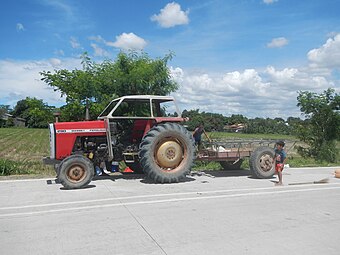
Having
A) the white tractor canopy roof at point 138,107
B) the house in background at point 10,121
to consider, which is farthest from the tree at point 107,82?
the house in background at point 10,121

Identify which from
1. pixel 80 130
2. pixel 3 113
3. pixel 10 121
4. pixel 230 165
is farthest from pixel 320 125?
pixel 3 113

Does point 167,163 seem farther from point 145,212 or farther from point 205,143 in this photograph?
point 145,212

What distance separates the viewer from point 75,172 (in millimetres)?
9117

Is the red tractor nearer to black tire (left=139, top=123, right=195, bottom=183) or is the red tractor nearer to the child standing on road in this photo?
black tire (left=139, top=123, right=195, bottom=183)

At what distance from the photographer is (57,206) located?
7.24m

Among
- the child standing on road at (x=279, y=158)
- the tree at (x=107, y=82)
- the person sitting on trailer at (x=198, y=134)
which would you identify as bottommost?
the child standing on road at (x=279, y=158)

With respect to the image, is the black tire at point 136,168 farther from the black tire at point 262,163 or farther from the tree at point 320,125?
the tree at point 320,125

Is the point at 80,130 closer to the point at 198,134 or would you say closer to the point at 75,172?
the point at 75,172

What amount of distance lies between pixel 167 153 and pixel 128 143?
4.20ft

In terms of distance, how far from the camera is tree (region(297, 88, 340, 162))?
16203mm

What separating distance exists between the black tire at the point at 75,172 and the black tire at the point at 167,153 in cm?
144

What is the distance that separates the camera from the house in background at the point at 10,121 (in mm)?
93412

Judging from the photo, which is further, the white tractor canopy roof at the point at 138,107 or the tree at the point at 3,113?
the tree at the point at 3,113

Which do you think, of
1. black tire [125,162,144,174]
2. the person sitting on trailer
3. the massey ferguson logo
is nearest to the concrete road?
the massey ferguson logo
